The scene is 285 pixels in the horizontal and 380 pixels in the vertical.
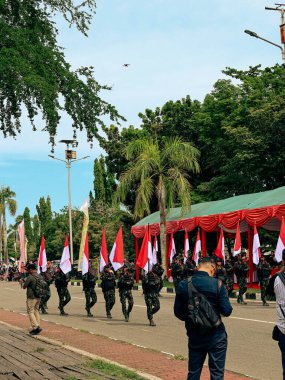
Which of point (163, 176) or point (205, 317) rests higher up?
point (163, 176)

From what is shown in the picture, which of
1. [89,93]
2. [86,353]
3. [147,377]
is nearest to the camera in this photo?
[147,377]

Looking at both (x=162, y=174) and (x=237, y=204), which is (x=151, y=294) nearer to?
(x=237, y=204)

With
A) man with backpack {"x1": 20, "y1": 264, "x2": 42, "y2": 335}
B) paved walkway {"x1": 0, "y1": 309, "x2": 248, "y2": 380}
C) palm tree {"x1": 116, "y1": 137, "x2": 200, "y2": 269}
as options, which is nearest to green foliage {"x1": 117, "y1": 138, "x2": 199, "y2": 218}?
palm tree {"x1": 116, "y1": 137, "x2": 200, "y2": 269}

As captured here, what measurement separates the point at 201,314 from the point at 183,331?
29.0 feet

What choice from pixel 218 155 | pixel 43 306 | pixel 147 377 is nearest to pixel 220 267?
pixel 43 306

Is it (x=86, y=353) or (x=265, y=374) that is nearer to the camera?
(x=265, y=374)

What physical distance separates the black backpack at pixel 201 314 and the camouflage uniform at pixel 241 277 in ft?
53.5

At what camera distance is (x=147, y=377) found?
8531 millimetres

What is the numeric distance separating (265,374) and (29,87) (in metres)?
6.33

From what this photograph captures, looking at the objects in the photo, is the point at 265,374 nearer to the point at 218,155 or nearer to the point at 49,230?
the point at 218,155

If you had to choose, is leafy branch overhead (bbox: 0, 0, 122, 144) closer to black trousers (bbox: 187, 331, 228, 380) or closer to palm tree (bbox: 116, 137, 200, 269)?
black trousers (bbox: 187, 331, 228, 380)

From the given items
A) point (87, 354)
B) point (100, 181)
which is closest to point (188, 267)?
point (87, 354)

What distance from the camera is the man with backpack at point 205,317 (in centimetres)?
599

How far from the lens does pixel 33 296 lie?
47.5ft
